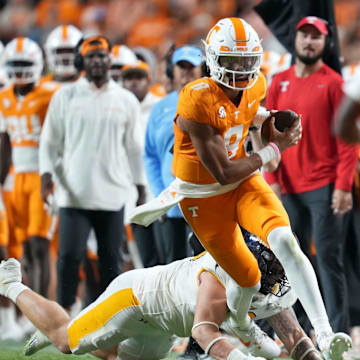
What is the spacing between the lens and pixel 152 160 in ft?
22.0

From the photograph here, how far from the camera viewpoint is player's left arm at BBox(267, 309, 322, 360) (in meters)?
4.54

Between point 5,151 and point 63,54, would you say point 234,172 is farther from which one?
point 63,54

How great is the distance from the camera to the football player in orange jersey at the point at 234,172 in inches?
174

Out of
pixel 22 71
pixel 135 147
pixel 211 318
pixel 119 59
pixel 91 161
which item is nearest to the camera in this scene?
pixel 211 318

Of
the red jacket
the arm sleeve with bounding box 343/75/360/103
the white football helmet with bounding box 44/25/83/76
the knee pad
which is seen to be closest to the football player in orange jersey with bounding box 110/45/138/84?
the white football helmet with bounding box 44/25/83/76

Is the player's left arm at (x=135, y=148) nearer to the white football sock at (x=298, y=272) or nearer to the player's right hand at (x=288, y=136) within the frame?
the player's right hand at (x=288, y=136)

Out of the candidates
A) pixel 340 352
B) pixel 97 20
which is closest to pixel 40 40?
pixel 97 20

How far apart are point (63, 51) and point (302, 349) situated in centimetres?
→ 439

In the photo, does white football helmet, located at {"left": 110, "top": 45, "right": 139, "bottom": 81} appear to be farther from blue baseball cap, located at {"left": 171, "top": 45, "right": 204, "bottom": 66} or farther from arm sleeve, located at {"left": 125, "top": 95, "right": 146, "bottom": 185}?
blue baseball cap, located at {"left": 171, "top": 45, "right": 204, "bottom": 66}

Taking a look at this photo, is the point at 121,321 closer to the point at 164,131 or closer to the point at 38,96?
the point at 164,131

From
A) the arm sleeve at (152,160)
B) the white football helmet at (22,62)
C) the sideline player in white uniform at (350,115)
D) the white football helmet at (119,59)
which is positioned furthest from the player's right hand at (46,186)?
the sideline player in white uniform at (350,115)

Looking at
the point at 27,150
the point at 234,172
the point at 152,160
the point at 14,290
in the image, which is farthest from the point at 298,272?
the point at 27,150

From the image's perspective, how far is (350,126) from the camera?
3412 mm

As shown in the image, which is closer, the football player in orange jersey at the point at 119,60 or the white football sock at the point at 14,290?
the white football sock at the point at 14,290
